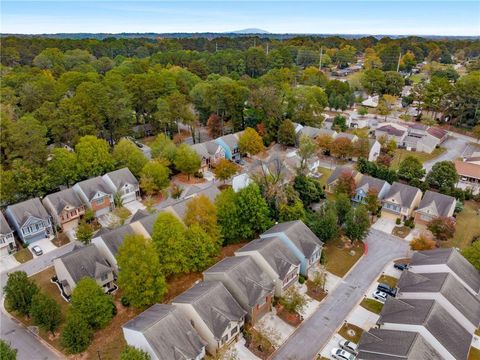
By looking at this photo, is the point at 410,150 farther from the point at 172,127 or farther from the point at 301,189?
the point at 172,127

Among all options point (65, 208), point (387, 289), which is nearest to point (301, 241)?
point (387, 289)

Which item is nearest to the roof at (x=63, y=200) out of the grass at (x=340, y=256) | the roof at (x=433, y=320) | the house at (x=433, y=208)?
the grass at (x=340, y=256)

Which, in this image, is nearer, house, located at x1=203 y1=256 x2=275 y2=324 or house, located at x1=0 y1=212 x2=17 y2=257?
house, located at x1=203 y1=256 x2=275 y2=324

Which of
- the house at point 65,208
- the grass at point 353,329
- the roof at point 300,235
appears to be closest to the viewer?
the grass at point 353,329

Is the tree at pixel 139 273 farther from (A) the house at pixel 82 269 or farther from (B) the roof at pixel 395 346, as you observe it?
(B) the roof at pixel 395 346

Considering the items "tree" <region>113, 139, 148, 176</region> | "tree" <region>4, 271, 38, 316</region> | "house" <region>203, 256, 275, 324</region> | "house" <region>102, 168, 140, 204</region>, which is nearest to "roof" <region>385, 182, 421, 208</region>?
"house" <region>203, 256, 275, 324</region>

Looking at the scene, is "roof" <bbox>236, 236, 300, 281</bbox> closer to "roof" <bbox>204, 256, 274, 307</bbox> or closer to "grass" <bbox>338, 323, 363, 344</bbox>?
"roof" <bbox>204, 256, 274, 307</bbox>
